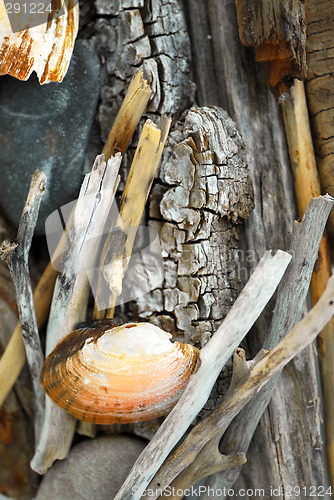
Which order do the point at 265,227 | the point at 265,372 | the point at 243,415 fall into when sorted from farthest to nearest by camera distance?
1. the point at 265,227
2. the point at 243,415
3. the point at 265,372

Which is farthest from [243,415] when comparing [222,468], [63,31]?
[63,31]

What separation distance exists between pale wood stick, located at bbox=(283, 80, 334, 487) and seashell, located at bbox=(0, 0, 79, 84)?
0.51 metres

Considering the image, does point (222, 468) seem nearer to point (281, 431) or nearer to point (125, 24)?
point (281, 431)

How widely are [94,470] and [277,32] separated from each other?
101cm

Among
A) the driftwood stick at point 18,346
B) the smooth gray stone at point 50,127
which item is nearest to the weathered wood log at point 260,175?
the smooth gray stone at point 50,127

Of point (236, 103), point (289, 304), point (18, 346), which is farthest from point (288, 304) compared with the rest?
point (18, 346)

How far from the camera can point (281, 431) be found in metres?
0.96

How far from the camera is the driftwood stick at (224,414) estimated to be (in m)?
0.76

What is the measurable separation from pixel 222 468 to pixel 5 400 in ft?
1.87

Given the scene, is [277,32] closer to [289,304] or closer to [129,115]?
[129,115]

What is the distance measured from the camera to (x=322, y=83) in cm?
97

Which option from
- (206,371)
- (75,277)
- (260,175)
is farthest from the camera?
(260,175)

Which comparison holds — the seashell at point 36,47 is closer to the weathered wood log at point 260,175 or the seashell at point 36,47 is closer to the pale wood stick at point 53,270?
the pale wood stick at point 53,270

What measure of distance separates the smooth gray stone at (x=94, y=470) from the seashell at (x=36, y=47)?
81 centimetres
